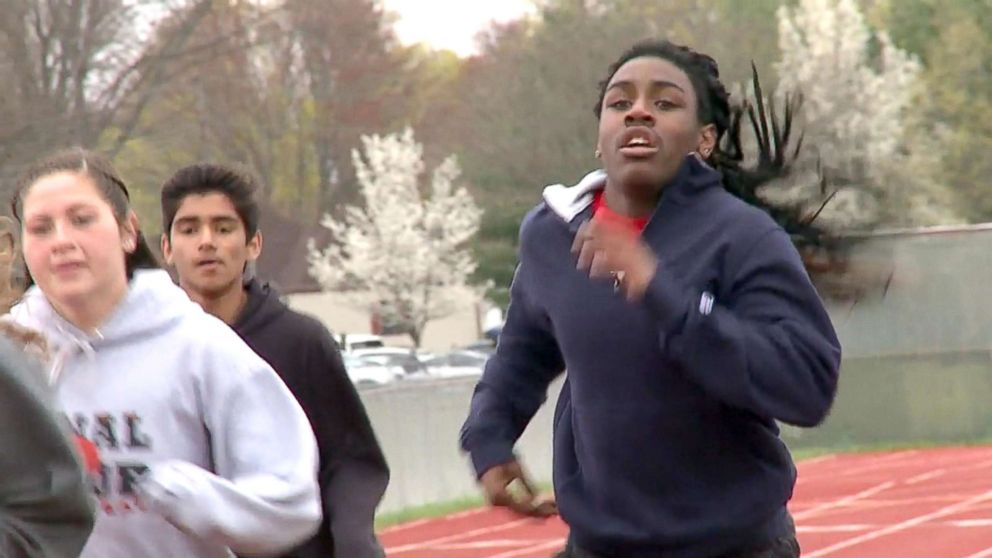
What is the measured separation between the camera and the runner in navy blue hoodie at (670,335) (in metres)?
3.66

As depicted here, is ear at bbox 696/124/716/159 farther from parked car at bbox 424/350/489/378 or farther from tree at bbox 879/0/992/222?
tree at bbox 879/0/992/222

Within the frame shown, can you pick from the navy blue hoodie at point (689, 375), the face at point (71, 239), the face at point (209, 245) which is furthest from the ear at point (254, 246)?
the face at point (71, 239)

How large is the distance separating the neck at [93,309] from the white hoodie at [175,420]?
15mm

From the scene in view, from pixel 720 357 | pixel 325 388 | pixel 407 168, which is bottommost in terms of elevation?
pixel 407 168

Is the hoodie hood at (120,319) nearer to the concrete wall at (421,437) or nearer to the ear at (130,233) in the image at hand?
the ear at (130,233)

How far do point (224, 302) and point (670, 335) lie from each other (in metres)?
1.80

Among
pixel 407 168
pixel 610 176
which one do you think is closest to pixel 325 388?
pixel 610 176

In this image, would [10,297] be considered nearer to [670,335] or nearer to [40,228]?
[40,228]

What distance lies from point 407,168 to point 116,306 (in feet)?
156

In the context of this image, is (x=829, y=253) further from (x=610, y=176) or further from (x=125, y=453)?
(x=125, y=453)

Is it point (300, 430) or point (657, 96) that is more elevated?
point (657, 96)

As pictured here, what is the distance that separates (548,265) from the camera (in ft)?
13.4

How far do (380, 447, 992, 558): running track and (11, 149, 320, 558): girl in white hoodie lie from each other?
780 cm

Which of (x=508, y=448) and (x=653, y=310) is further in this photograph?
(x=508, y=448)
